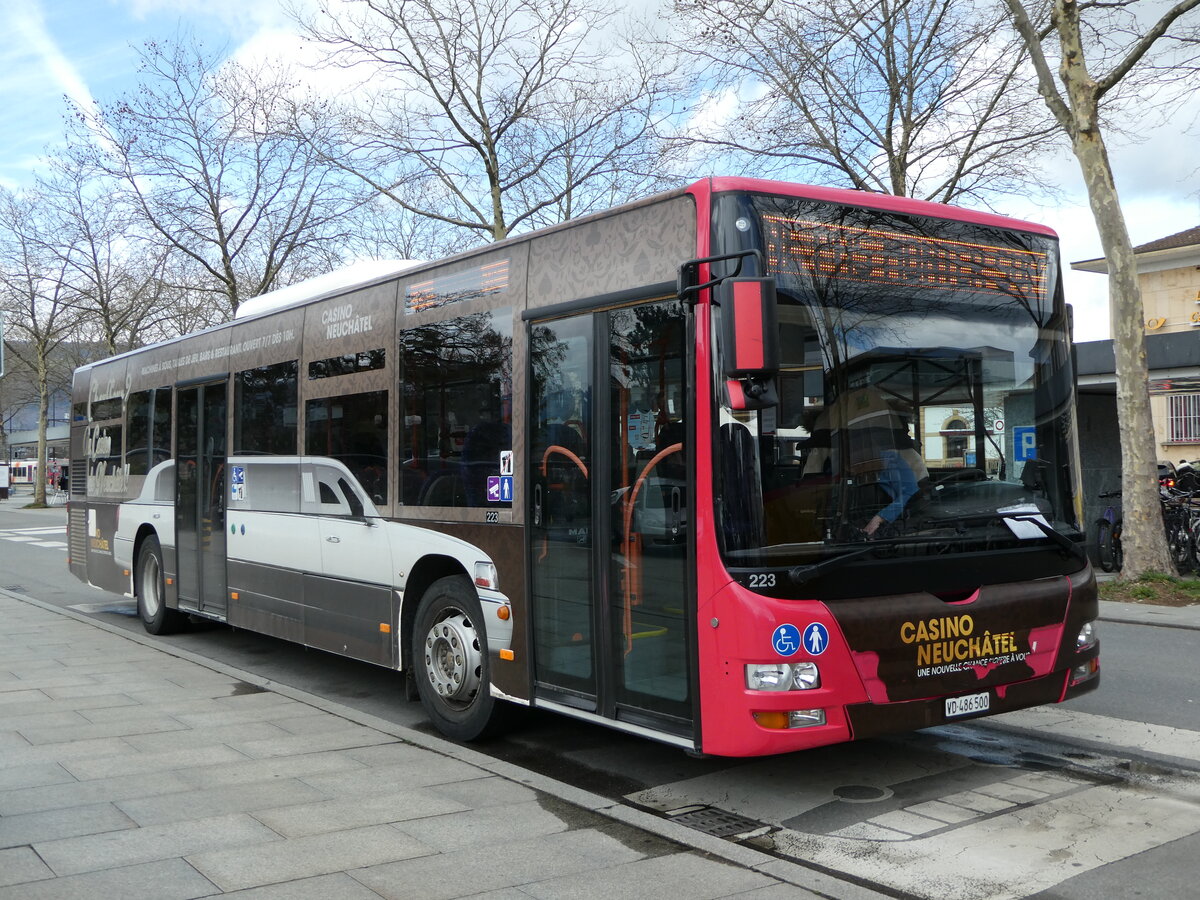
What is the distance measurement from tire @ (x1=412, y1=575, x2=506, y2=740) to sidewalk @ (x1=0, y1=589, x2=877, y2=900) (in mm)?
288

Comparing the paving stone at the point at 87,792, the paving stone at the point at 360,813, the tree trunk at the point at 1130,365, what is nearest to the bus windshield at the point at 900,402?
the paving stone at the point at 360,813

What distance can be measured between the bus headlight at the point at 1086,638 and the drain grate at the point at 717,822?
205cm

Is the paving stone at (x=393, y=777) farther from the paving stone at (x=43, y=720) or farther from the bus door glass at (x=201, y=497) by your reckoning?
the bus door glass at (x=201, y=497)

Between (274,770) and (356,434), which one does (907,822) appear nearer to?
(274,770)

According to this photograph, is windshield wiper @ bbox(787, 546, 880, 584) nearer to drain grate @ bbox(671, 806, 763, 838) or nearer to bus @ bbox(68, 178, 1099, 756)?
bus @ bbox(68, 178, 1099, 756)

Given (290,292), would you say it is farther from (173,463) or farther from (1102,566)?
(1102,566)

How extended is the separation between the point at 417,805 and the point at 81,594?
13.3 m

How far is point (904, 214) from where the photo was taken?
19.0 feet

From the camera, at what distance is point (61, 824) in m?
5.16

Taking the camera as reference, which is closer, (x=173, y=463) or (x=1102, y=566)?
(x=173, y=463)

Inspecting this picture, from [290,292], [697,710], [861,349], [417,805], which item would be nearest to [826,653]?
[697,710]

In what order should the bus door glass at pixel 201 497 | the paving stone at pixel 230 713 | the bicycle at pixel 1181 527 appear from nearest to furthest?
the paving stone at pixel 230 713
the bus door glass at pixel 201 497
the bicycle at pixel 1181 527

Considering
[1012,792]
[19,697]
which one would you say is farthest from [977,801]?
[19,697]

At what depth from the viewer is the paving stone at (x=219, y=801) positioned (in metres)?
5.34
